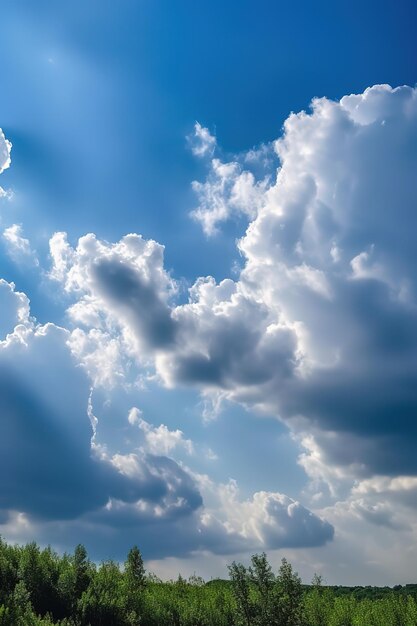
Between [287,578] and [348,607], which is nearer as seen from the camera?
[287,578]

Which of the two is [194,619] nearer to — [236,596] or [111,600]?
[111,600]

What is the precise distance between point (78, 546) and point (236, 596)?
1634cm

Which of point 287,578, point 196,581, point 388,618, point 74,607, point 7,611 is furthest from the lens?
point 196,581

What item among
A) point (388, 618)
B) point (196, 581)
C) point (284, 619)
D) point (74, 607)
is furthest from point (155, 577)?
point (284, 619)

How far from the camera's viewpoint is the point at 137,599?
40250 mm

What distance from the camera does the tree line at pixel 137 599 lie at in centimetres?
3176

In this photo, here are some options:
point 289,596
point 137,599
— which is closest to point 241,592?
point 289,596

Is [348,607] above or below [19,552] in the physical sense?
below

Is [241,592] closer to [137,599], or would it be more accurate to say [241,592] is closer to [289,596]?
[289,596]

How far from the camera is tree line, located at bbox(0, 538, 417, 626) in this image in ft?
104

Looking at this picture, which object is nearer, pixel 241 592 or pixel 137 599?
pixel 241 592

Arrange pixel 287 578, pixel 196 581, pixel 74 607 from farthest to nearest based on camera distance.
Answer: pixel 196 581 → pixel 74 607 → pixel 287 578

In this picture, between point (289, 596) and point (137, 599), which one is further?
point (137, 599)

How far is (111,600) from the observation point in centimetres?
3862
